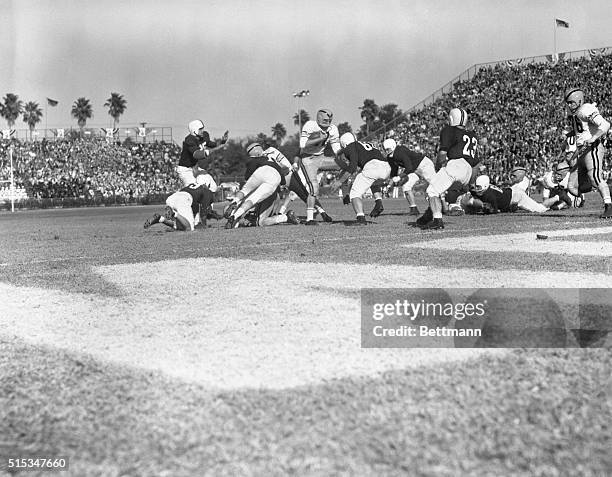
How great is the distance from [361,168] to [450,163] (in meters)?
2.19

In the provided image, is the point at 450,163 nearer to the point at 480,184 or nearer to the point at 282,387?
the point at 480,184

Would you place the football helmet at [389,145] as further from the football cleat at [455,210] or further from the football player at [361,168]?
the football cleat at [455,210]

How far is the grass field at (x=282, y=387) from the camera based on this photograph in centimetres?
235

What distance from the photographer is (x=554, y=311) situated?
4211 millimetres

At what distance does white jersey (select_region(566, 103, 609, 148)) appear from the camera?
13.0 metres

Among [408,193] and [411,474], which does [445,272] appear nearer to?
[411,474]

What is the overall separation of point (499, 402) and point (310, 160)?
13.3m

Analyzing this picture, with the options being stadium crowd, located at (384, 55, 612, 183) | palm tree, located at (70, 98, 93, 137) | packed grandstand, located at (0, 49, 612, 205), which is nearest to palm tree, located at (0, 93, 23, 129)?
palm tree, located at (70, 98, 93, 137)

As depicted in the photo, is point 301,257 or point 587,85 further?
point 587,85

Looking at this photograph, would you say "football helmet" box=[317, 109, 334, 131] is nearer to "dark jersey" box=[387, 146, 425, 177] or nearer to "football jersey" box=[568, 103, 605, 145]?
"dark jersey" box=[387, 146, 425, 177]

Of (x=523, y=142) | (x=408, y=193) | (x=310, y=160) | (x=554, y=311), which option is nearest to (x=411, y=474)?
(x=554, y=311)

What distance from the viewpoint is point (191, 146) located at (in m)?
15.4

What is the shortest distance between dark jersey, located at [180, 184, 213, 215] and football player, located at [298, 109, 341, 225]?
1897 millimetres

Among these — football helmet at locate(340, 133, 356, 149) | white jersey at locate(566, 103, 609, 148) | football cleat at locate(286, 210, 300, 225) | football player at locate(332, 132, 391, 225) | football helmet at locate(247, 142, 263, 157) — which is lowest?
football cleat at locate(286, 210, 300, 225)
